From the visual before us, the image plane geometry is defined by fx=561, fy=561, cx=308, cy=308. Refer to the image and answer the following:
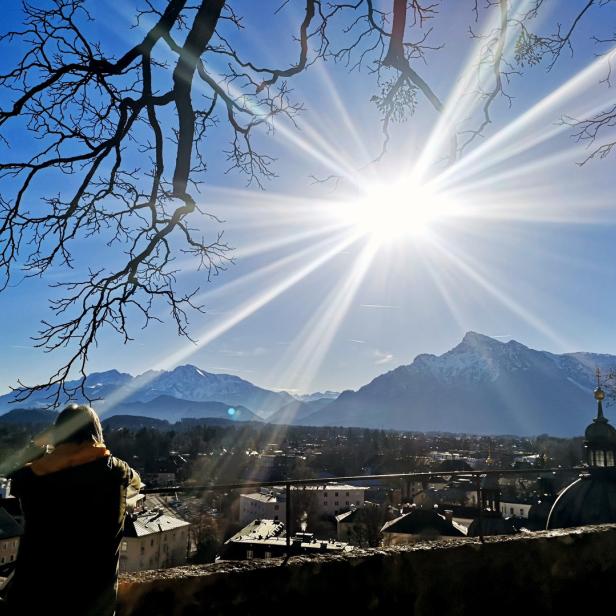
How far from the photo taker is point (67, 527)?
104 inches

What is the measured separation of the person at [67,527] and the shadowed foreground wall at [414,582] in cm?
82

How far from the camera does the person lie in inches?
103

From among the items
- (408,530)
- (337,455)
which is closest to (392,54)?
(408,530)

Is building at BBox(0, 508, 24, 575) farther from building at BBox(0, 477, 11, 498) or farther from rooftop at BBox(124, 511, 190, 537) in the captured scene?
rooftop at BBox(124, 511, 190, 537)

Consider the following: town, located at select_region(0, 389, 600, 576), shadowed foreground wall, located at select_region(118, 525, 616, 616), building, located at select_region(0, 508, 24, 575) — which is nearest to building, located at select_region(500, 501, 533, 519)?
town, located at select_region(0, 389, 600, 576)

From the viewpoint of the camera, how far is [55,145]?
15.4 ft

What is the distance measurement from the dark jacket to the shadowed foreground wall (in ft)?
2.68

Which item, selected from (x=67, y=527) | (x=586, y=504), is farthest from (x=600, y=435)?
(x=67, y=527)

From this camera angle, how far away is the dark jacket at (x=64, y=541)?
2.61 metres

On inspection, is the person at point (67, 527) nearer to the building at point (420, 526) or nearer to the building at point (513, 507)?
the building at point (420, 526)

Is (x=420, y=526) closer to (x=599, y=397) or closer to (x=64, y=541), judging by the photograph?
(x=599, y=397)

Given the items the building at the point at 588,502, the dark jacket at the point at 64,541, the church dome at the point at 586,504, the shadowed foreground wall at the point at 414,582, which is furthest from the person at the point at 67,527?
the church dome at the point at 586,504

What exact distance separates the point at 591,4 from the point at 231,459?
10340 cm

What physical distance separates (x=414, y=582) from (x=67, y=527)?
2.65m
